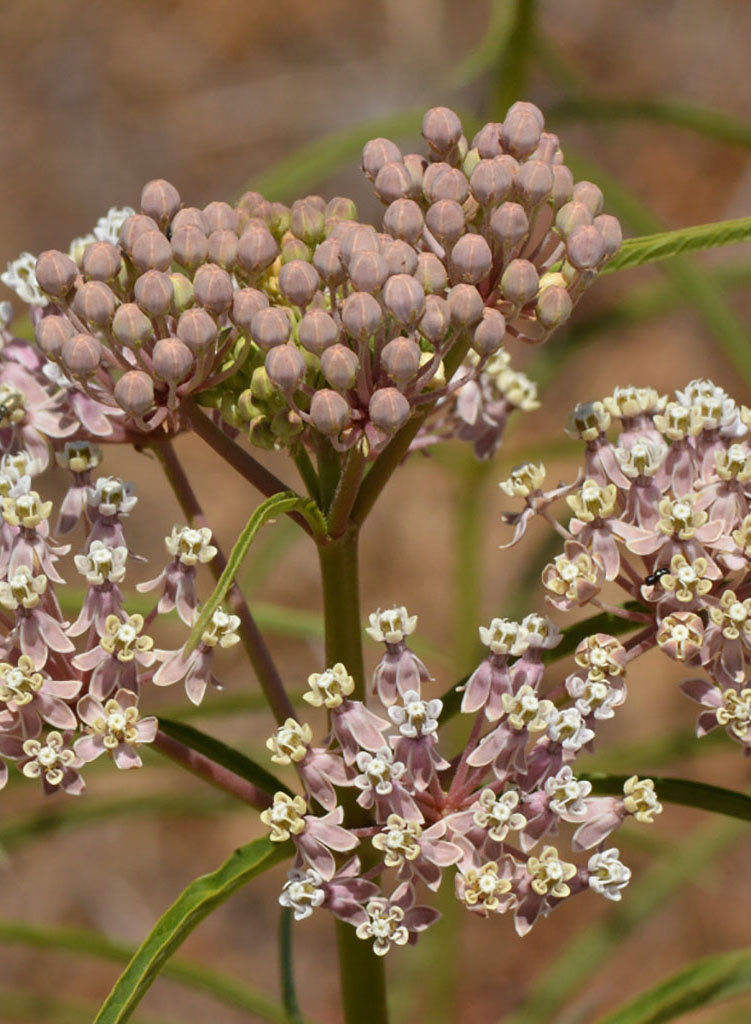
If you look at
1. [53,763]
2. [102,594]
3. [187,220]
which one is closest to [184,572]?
[102,594]

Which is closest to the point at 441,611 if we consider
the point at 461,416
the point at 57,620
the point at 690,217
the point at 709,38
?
the point at 690,217

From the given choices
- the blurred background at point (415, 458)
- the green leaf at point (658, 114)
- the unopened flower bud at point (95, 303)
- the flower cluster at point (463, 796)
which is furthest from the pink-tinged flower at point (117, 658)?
the green leaf at point (658, 114)

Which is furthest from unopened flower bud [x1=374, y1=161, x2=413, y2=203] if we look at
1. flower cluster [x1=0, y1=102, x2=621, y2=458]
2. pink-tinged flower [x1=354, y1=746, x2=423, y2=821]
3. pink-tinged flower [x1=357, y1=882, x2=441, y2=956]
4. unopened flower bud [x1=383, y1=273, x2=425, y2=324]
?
pink-tinged flower [x1=357, y1=882, x2=441, y2=956]

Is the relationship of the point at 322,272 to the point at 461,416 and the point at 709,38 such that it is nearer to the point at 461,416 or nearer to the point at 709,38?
the point at 461,416

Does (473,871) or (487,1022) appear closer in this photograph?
(473,871)

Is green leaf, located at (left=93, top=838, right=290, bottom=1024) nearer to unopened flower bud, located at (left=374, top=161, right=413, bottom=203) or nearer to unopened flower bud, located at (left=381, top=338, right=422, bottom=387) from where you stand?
unopened flower bud, located at (left=381, top=338, right=422, bottom=387)

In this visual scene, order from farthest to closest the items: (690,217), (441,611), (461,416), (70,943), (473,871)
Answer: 1. (690,217)
2. (441,611)
3. (70,943)
4. (461,416)
5. (473,871)
